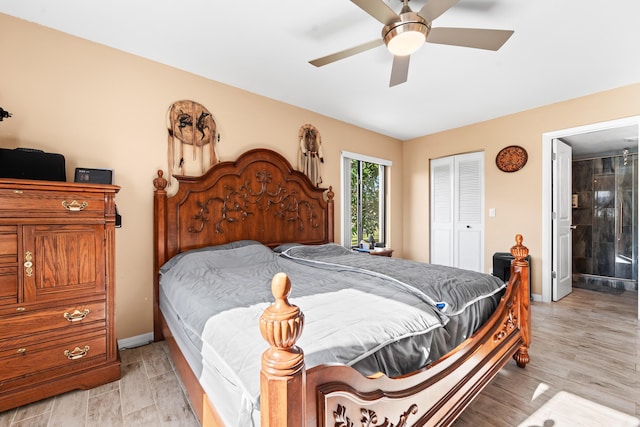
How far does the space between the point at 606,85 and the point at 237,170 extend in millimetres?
4010

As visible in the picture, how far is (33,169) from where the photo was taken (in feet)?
5.98

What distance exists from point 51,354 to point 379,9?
2712 millimetres

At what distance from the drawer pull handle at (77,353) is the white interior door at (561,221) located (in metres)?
4.77

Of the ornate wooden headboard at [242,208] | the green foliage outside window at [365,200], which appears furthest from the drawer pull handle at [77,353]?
the green foliage outside window at [365,200]

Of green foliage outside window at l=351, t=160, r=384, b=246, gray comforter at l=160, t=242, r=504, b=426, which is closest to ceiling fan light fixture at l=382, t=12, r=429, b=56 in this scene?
gray comforter at l=160, t=242, r=504, b=426

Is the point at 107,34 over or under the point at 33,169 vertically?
over

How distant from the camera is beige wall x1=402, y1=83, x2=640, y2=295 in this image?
3203 mm

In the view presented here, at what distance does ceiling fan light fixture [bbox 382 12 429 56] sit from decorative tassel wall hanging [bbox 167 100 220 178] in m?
1.87

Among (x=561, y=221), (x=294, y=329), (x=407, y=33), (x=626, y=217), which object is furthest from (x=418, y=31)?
(x=626, y=217)

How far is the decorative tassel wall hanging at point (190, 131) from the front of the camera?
263 cm

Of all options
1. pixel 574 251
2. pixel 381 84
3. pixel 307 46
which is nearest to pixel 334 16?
pixel 307 46

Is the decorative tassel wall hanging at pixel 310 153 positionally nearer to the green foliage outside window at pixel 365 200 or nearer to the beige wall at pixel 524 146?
the green foliage outside window at pixel 365 200

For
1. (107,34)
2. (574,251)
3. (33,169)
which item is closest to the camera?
(33,169)

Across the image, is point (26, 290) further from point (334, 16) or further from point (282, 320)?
point (334, 16)
